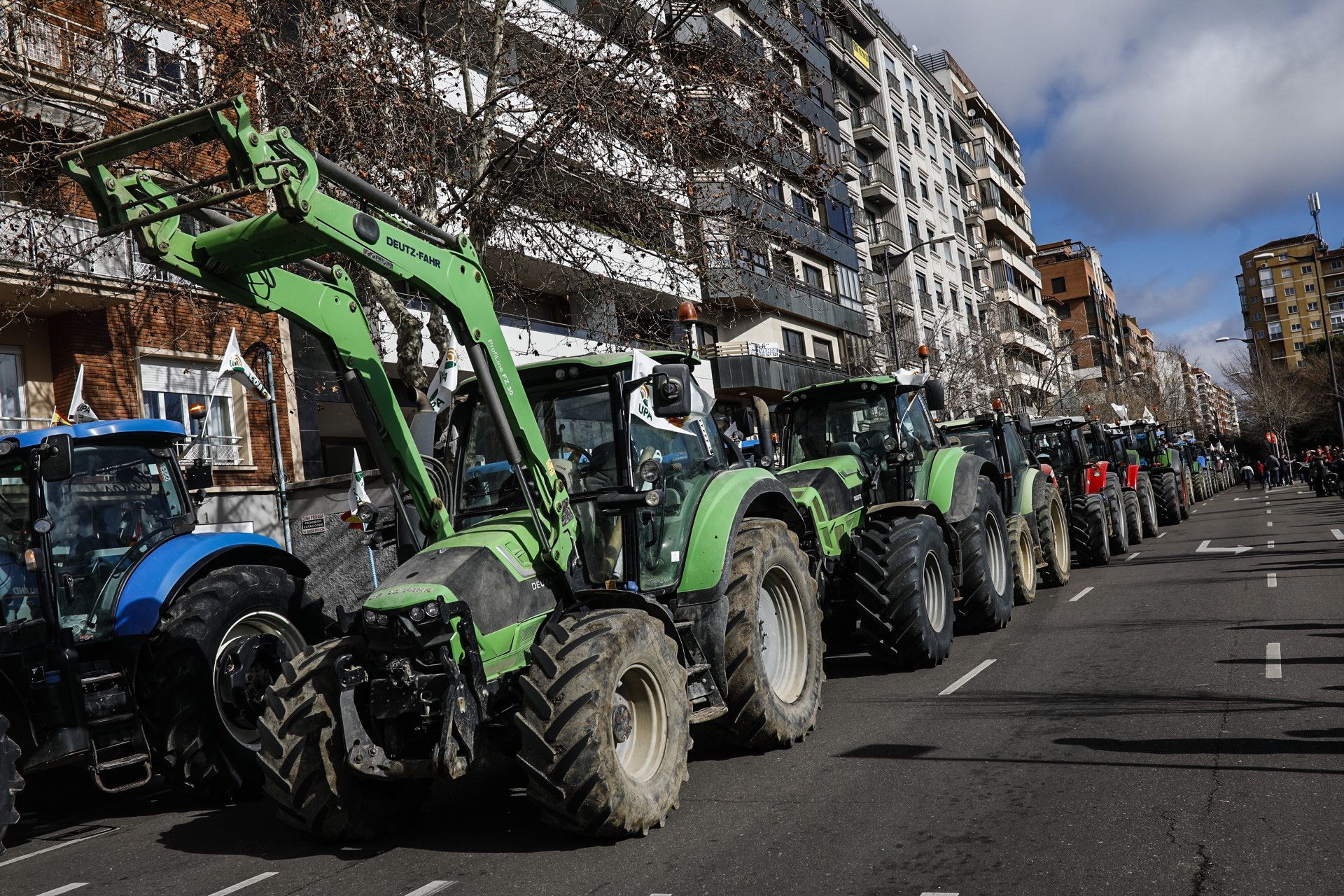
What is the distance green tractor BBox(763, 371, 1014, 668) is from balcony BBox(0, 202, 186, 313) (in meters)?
7.73

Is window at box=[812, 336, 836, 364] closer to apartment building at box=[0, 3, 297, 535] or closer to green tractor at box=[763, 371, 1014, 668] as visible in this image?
apartment building at box=[0, 3, 297, 535]

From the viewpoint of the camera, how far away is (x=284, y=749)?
5.42 metres

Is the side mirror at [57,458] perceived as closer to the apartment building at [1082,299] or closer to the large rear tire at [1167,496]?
the large rear tire at [1167,496]

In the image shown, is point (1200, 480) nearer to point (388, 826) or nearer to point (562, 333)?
point (562, 333)

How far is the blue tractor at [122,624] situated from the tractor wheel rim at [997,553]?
7410mm

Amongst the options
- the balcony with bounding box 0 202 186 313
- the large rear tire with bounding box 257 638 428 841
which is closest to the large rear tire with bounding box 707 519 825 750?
the large rear tire with bounding box 257 638 428 841

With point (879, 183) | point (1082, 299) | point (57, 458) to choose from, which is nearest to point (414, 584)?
point (57, 458)

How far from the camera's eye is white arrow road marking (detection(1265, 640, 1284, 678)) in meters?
8.22

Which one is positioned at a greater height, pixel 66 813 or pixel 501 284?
pixel 501 284

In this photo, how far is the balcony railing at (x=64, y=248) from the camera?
466 inches

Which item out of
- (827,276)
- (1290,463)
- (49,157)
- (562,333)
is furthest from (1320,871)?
(1290,463)

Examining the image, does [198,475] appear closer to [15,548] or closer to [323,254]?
[15,548]

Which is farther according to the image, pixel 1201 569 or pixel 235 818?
pixel 1201 569

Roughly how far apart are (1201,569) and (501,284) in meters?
10.6
